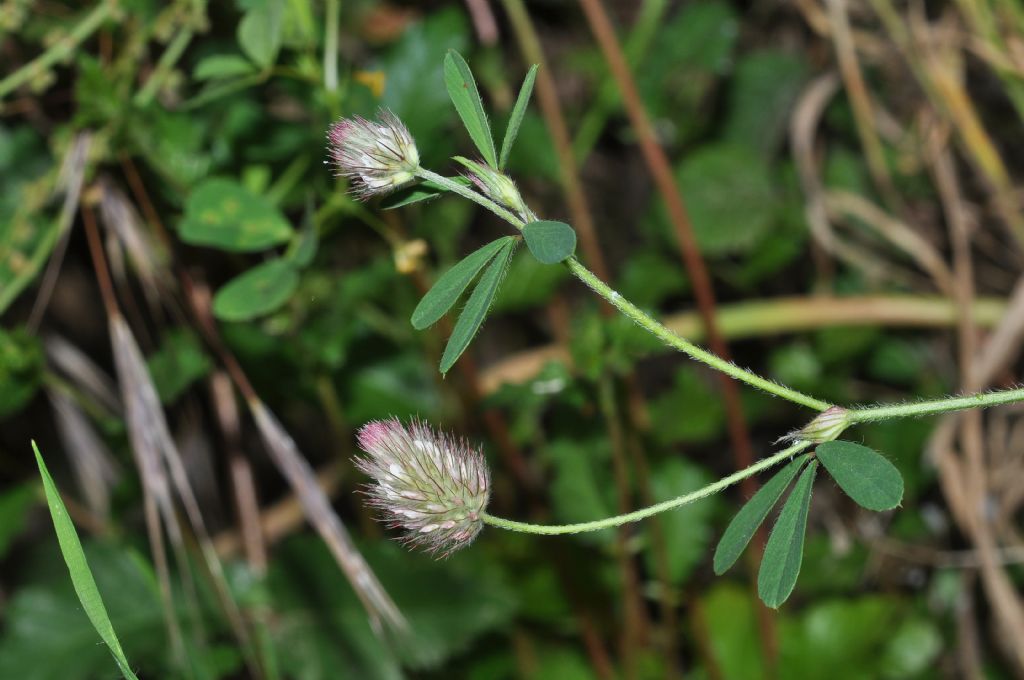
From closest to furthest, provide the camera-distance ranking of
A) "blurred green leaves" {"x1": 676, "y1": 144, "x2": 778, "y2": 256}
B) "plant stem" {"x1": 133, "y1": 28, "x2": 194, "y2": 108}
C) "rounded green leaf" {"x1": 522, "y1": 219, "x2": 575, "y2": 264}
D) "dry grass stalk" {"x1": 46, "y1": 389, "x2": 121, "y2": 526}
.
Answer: "rounded green leaf" {"x1": 522, "y1": 219, "x2": 575, "y2": 264}
"plant stem" {"x1": 133, "y1": 28, "x2": 194, "y2": 108}
"dry grass stalk" {"x1": 46, "y1": 389, "x2": 121, "y2": 526}
"blurred green leaves" {"x1": 676, "y1": 144, "x2": 778, "y2": 256}

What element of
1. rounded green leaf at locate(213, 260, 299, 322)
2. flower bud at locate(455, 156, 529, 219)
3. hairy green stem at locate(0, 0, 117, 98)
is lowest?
rounded green leaf at locate(213, 260, 299, 322)

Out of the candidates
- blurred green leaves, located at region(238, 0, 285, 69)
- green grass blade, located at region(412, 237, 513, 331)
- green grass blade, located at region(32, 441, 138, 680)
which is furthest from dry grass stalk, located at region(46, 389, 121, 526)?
green grass blade, located at region(412, 237, 513, 331)

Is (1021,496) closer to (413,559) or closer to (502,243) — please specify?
(413,559)

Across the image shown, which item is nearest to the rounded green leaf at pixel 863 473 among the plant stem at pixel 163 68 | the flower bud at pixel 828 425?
the flower bud at pixel 828 425

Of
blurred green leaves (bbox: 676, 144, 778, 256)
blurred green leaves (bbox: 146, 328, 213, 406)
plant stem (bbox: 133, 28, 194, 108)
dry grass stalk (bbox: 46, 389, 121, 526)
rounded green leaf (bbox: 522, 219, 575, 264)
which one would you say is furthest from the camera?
blurred green leaves (bbox: 676, 144, 778, 256)

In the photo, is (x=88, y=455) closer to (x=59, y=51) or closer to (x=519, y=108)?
(x=59, y=51)

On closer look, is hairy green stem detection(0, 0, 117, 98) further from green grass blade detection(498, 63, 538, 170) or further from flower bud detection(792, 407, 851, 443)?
flower bud detection(792, 407, 851, 443)

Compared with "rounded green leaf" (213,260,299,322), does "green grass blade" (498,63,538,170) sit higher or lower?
higher
